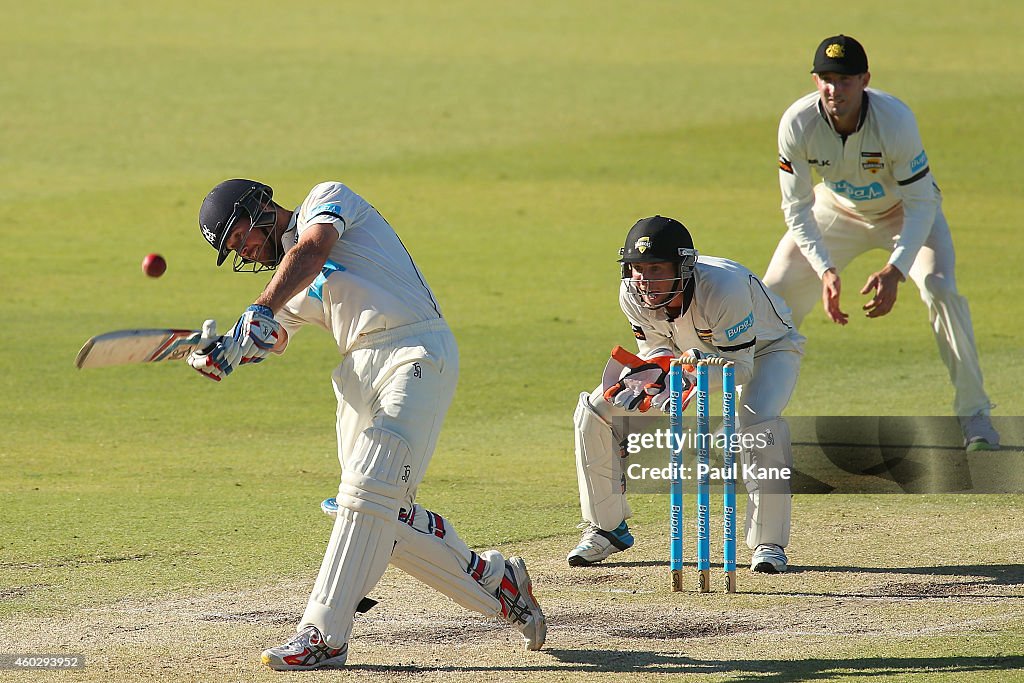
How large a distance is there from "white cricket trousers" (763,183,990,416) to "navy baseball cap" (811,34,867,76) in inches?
36.0

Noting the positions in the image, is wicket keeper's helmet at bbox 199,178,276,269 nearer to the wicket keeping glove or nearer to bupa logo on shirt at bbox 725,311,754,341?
the wicket keeping glove

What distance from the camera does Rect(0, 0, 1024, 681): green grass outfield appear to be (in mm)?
5691

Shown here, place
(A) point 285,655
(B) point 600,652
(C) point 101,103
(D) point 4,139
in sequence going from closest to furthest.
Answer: (A) point 285,655 → (B) point 600,652 → (D) point 4,139 → (C) point 101,103

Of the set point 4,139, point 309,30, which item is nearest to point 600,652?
point 4,139

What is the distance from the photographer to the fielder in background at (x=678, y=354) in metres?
5.91

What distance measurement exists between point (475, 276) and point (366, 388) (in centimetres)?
912

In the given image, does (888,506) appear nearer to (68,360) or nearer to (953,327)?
(953,327)

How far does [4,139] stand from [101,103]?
2.41 m

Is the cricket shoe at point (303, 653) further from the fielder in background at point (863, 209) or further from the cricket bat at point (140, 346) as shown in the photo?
the fielder in background at point (863, 209)

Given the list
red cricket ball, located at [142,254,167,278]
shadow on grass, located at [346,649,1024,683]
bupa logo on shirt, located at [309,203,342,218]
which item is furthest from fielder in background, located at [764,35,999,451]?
bupa logo on shirt, located at [309,203,342,218]

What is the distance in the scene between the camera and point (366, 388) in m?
5.07

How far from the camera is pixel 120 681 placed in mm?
4758

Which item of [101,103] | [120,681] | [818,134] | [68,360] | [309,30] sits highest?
[309,30]

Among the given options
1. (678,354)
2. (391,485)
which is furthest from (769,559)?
(391,485)
